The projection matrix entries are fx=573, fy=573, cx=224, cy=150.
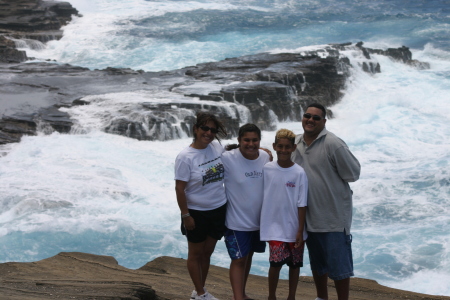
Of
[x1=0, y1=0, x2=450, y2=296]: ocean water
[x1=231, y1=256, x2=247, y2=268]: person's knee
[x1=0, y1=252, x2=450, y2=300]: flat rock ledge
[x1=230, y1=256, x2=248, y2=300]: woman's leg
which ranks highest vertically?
[x1=231, y1=256, x2=247, y2=268]: person's knee

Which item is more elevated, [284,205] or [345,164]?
[345,164]

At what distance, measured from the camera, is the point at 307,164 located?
12.5ft

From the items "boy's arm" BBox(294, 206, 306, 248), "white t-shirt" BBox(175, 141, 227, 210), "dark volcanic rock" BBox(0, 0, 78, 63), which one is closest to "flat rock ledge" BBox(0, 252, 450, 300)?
"white t-shirt" BBox(175, 141, 227, 210)

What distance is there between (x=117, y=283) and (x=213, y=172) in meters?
1.11

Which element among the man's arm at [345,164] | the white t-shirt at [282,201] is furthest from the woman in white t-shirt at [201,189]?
the man's arm at [345,164]

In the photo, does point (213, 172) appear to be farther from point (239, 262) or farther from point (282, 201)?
point (239, 262)

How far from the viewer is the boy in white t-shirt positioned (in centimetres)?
373

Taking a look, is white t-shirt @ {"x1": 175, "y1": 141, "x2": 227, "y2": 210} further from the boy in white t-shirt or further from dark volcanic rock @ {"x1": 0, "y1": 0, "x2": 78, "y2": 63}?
dark volcanic rock @ {"x1": 0, "y1": 0, "x2": 78, "y2": 63}

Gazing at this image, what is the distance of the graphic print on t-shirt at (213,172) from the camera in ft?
12.6

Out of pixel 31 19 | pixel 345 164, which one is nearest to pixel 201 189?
pixel 345 164

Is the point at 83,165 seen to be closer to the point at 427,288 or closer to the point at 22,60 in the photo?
the point at 427,288

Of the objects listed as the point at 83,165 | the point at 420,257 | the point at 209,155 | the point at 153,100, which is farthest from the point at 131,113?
the point at 209,155

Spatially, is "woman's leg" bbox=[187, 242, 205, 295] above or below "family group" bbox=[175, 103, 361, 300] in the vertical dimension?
below

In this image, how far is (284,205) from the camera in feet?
12.3
